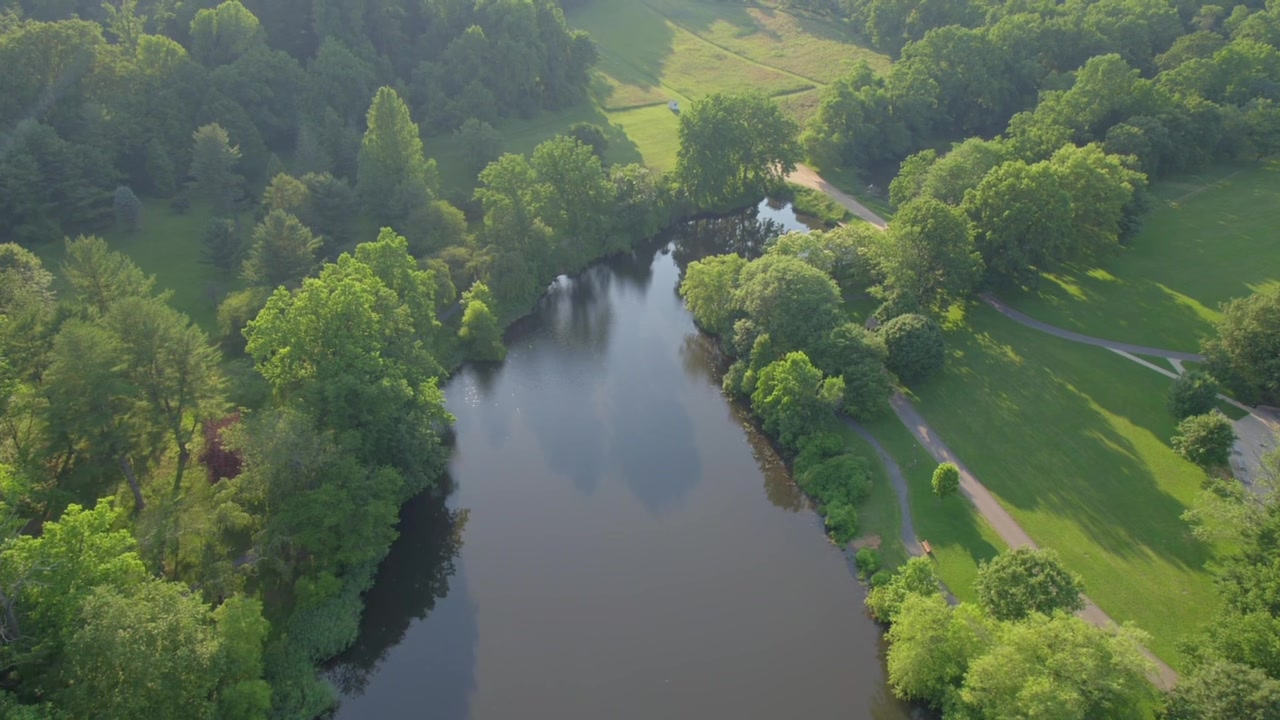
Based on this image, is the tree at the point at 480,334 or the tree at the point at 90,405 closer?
the tree at the point at 90,405

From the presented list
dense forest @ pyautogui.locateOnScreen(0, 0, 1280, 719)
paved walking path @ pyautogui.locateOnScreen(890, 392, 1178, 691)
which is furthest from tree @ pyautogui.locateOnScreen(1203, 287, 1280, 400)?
paved walking path @ pyautogui.locateOnScreen(890, 392, 1178, 691)

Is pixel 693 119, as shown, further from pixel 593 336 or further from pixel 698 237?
pixel 593 336

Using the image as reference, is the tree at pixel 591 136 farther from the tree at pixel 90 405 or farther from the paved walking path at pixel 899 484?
→ the tree at pixel 90 405

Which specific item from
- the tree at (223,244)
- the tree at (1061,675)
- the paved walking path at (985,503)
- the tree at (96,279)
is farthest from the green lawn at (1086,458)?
the tree at (223,244)

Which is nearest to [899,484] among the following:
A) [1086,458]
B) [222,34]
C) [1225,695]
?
[1086,458]

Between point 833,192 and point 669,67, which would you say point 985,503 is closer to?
point 833,192

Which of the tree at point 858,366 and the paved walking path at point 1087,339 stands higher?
the paved walking path at point 1087,339

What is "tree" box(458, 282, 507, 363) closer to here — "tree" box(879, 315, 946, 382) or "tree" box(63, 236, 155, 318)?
"tree" box(63, 236, 155, 318)
